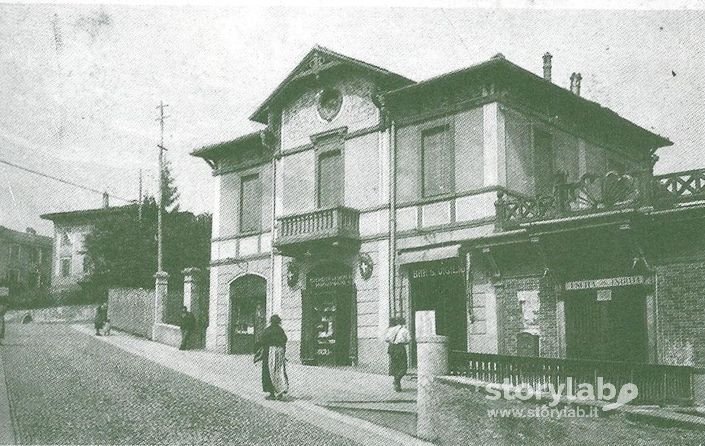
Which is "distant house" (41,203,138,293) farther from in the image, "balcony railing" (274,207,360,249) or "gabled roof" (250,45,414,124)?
"balcony railing" (274,207,360,249)

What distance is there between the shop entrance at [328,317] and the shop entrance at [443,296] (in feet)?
6.84

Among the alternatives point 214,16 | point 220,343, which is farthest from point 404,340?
point 220,343

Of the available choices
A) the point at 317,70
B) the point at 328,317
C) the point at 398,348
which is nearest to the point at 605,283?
the point at 398,348

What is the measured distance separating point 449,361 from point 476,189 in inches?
280

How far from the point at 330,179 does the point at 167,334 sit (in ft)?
28.5

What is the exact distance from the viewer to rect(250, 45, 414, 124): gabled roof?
19.5 metres

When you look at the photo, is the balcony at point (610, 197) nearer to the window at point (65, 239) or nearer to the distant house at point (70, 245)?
the distant house at point (70, 245)

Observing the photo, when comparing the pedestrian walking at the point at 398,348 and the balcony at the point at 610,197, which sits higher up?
the balcony at the point at 610,197

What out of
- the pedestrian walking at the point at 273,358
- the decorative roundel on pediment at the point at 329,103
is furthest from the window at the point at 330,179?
the pedestrian walking at the point at 273,358

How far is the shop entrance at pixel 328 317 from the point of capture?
66.9ft

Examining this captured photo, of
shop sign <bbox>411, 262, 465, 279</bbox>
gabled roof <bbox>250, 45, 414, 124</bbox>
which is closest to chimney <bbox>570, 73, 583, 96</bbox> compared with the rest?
gabled roof <bbox>250, 45, 414, 124</bbox>

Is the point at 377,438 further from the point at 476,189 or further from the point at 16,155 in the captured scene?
the point at 476,189

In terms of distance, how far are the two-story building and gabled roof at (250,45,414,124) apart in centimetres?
6

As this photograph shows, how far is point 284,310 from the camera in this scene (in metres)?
Result: 22.1
